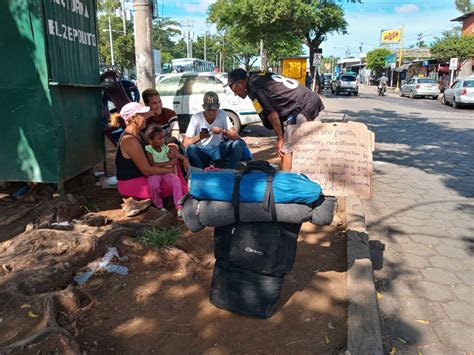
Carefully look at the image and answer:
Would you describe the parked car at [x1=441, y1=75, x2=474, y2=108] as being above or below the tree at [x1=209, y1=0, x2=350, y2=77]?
below

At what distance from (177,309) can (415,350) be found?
1.55 meters

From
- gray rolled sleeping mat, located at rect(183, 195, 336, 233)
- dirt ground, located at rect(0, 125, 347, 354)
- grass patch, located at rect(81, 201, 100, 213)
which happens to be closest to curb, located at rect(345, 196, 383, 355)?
dirt ground, located at rect(0, 125, 347, 354)

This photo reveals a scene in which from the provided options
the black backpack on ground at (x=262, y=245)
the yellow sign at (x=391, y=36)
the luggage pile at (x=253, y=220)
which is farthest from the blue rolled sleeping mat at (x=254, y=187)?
the yellow sign at (x=391, y=36)

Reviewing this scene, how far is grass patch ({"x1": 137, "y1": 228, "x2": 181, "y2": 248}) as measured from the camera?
343 cm

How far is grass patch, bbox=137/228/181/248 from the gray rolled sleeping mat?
3.26 feet

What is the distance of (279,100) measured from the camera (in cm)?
480

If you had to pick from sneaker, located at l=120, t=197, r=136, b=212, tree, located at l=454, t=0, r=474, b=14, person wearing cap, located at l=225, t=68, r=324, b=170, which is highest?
tree, located at l=454, t=0, r=474, b=14

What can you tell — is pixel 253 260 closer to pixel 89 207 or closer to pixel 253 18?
pixel 89 207

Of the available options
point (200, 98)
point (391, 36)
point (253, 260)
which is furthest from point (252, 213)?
point (391, 36)

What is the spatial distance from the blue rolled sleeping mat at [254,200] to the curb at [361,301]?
70 centimetres

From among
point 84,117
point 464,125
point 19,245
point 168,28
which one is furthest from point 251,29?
point 168,28

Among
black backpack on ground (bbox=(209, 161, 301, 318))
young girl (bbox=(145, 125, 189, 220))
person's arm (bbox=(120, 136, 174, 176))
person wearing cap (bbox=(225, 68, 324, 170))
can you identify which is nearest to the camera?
black backpack on ground (bbox=(209, 161, 301, 318))

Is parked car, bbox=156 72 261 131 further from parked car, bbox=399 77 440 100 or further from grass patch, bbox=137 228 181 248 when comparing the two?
parked car, bbox=399 77 440 100

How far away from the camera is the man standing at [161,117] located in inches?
201
